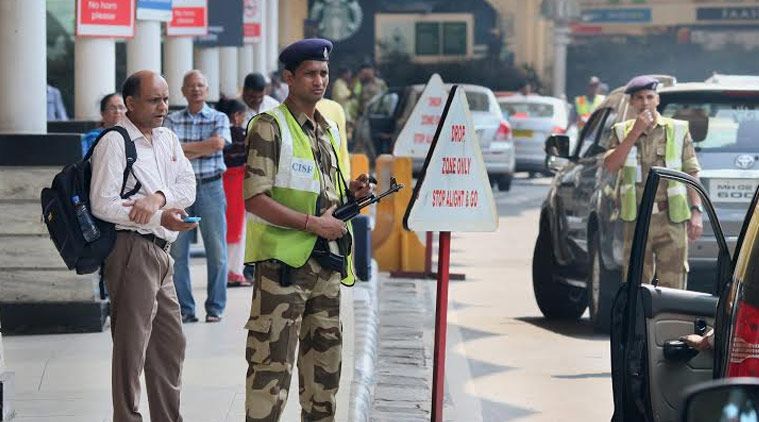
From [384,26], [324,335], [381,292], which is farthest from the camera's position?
[384,26]

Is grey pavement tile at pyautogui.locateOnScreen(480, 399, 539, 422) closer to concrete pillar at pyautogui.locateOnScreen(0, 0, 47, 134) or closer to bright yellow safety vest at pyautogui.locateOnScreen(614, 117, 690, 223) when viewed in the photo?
bright yellow safety vest at pyautogui.locateOnScreen(614, 117, 690, 223)

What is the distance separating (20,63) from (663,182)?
409 centimetres

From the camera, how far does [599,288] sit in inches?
502

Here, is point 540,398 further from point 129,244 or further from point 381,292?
point 381,292

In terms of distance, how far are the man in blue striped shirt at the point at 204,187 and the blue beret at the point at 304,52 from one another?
504cm

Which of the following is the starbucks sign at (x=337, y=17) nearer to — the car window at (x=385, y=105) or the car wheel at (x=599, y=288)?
the car window at (x=385, y=105)

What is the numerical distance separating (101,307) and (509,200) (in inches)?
680

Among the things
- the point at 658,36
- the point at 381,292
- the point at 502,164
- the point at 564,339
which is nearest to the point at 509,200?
the point at 502,164

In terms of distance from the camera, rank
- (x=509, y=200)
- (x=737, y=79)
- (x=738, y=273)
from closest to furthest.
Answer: (x=738, y=273) → (x=737, y=79) → (x=509, y=200)

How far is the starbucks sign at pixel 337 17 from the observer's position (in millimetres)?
55188

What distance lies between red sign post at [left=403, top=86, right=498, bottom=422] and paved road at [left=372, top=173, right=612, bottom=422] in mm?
849

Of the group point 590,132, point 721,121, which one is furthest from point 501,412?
point 590,132

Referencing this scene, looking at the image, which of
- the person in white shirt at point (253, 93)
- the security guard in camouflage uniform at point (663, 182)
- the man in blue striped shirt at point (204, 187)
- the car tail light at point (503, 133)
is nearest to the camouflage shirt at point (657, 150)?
the security guard in camouflage uniform at point (663, 182)

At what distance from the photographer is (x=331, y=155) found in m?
7.44
